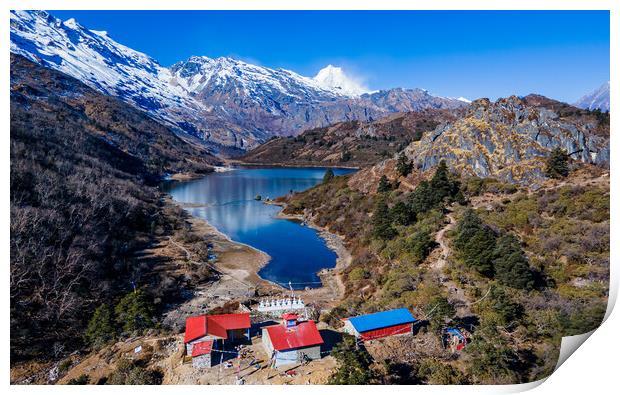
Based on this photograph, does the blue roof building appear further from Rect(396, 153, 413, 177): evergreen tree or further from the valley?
Rect(396, 153, 413, 177): evergreen tree

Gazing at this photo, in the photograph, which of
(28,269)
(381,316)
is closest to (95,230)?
(28,269)

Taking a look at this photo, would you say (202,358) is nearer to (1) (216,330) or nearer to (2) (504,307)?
(1) (216,330)

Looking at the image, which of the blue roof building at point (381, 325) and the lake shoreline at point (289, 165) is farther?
the lake shoreline at point (289, 165)

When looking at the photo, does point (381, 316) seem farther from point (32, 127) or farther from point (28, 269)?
point (32, 127)

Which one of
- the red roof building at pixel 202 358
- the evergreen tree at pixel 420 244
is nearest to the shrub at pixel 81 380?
the red roof building at pixel 202 358

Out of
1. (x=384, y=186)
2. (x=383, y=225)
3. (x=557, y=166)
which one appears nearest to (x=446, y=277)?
(x=383, y=225)

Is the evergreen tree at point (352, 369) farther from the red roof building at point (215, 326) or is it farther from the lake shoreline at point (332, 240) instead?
the lake shoreline at point (332, 240)
